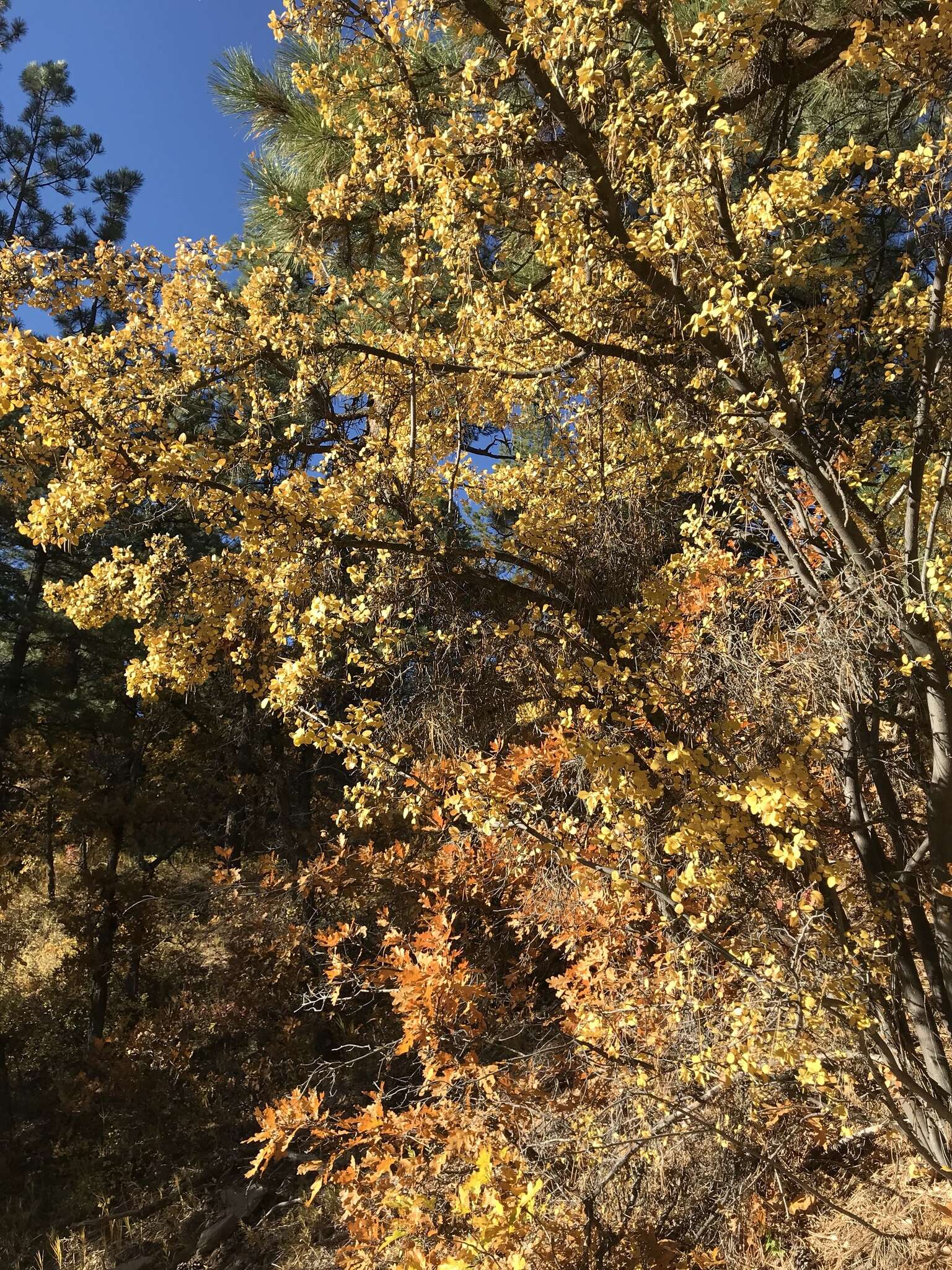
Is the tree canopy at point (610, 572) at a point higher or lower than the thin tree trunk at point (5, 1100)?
higher

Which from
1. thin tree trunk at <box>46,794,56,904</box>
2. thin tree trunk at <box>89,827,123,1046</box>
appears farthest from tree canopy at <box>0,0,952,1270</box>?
thin tree trunk at <box>46,794,56,904</box>

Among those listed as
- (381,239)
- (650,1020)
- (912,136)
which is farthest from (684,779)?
(912,136)

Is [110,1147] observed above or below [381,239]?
below

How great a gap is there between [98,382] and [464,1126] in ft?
13.2

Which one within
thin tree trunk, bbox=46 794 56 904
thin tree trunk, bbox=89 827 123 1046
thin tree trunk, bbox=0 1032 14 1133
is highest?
thin tree trunk, bbox=46 794 56 904

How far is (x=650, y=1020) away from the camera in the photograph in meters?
3.95

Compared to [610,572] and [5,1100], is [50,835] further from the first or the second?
[610,572]

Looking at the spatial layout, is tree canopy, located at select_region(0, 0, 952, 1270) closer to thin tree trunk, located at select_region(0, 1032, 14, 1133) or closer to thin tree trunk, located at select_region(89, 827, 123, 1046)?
thin tree trunk, located at select_region(89, 827, 123, 1046)

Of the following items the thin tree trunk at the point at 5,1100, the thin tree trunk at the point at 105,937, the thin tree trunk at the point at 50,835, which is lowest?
the thin tree trunk at the point at 5,1100

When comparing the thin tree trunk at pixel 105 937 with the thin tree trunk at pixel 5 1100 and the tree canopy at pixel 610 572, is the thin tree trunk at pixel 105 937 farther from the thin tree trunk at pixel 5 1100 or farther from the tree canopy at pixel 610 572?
the tree canopy at pixel 610 572

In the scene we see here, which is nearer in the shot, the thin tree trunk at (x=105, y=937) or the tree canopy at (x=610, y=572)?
the tree canopy at (x=610, y=572)

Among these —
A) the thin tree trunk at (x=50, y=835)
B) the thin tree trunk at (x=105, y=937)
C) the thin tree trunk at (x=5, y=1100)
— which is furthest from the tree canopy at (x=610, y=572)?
the thin tree trunk at (x=50, y=835)

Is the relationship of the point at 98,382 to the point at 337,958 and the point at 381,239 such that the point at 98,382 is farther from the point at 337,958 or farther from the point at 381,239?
the point at 381,239

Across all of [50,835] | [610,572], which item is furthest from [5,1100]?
[610,572]
